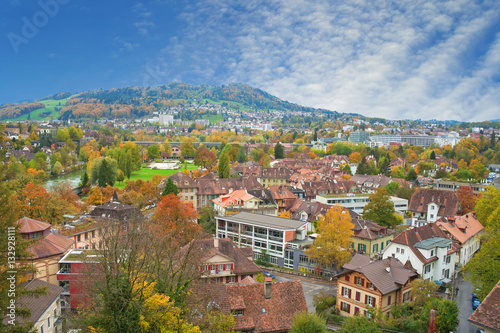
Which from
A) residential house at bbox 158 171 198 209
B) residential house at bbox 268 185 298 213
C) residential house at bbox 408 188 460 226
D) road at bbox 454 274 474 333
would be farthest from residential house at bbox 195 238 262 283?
residential house at bbox 408 188 460 226

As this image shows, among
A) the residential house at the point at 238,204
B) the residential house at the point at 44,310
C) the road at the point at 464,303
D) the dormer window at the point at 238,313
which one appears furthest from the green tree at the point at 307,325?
the residential house at the point at 238,204

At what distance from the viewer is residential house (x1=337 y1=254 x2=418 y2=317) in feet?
77.0

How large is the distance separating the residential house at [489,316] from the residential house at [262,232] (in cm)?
2035

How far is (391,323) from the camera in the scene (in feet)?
70.1

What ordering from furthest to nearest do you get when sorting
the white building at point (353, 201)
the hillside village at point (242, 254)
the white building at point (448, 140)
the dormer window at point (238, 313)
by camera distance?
the white building at point (448, 140), the white building at point (353, 201), the dormer window at point (238, 313), the hillside village at point (242, 254)

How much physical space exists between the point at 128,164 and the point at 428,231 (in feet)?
207

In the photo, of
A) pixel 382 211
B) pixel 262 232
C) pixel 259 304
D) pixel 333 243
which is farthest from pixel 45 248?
pixel 382 211

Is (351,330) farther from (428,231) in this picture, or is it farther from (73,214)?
(73,214)

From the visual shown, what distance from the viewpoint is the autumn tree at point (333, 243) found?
102 ft

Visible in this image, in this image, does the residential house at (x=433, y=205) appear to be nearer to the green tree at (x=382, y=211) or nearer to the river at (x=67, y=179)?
the green tree at (x=382, y=211)

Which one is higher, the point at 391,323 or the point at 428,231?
the point at 428,231

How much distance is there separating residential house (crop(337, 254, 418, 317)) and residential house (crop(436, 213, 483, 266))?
433 inches

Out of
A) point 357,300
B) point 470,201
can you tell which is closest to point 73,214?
point 357,300

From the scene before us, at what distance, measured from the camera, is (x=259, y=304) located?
20562mm
